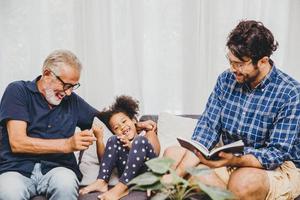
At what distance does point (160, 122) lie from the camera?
103 inches

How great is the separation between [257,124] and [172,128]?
1.84 feet

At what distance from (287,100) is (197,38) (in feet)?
3.17

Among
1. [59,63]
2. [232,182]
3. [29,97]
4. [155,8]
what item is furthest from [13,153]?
[155,8]

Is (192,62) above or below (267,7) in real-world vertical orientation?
below

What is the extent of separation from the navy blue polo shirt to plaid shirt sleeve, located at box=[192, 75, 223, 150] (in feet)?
2.15

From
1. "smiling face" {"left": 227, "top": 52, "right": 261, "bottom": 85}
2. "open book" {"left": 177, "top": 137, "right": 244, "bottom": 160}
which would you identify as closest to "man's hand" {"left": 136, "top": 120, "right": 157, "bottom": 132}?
"smiling face" {"left": 227, "top": 52, "right": 261, "bottom": 85}

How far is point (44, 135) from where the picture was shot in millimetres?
2250

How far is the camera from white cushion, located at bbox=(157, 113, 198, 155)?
2543 mm

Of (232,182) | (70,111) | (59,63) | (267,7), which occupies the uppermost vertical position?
(267,7)

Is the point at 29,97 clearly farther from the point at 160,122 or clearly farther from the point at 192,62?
the point at 192,62

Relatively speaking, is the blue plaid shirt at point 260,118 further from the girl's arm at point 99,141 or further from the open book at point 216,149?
the girl's arm at point 99,141

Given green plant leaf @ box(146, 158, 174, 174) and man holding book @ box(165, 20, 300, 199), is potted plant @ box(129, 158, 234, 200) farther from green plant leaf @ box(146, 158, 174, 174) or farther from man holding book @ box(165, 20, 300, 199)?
man holding book @ box(165, 20, 300, 199)

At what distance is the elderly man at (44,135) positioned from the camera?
2.09 metres

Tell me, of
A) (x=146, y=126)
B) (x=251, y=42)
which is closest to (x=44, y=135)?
(x=146, y=126)
